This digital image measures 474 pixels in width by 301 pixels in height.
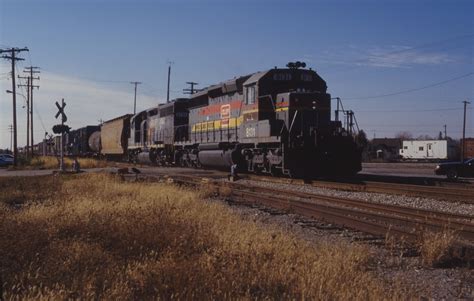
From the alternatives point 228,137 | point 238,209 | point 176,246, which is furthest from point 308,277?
point 228,137

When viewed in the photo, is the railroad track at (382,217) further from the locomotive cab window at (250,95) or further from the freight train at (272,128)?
the locomotive cab window at (250,95)

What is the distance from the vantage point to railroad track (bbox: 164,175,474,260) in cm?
751

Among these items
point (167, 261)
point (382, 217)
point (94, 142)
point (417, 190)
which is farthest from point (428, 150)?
point (167, 261)

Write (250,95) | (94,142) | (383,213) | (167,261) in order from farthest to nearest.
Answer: (94,142) → (250,95) → (383,213) → (167,261)

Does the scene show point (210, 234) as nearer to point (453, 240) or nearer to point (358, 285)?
point (358, 285)

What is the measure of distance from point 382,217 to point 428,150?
67.1 metres

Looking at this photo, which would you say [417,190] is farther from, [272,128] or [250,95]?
[250,95]

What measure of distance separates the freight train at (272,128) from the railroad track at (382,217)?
447cm

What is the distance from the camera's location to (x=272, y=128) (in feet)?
61.7

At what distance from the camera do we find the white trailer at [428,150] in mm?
69750

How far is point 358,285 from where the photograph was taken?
15.9 feet

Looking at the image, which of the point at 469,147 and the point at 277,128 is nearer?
the point at 277,128

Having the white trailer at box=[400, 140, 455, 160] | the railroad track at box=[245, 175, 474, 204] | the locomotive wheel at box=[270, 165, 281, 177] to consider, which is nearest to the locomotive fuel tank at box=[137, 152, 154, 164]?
the locomotive wheel at box=[270, 165, 281, 177]

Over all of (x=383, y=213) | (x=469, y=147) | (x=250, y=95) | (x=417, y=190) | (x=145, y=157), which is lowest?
(x=383, y=213)
